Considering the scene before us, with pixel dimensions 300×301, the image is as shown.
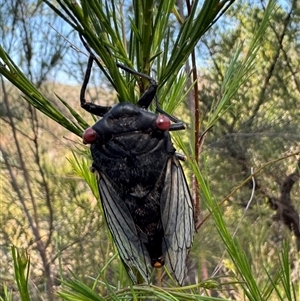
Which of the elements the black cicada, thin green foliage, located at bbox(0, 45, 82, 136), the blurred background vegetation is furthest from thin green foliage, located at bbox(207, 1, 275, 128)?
the blurred background vegetation

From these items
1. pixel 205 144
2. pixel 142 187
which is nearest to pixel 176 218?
pixel 142 187

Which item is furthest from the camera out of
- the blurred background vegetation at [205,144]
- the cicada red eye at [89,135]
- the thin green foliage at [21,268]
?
the blurred background vegetation at [205,144]

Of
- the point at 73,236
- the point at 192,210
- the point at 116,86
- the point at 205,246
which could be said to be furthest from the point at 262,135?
the point at 116,86

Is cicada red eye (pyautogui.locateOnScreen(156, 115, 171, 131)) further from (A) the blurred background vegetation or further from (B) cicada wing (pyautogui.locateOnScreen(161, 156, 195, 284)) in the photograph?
(A) the blurred background vegetation

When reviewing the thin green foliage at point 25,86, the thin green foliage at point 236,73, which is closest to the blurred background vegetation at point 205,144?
the thin green foliage at point 236,73

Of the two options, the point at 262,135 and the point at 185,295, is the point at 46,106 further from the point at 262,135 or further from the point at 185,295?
the point at 262,135

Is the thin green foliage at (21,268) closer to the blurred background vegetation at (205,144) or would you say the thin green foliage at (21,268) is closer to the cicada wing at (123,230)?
the cicada wing at (123,230)
